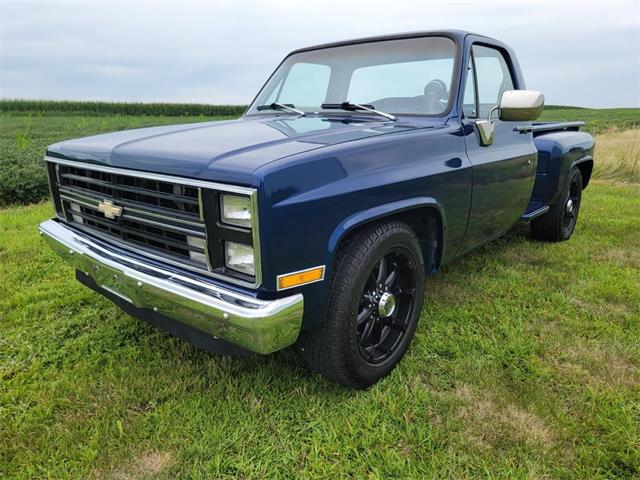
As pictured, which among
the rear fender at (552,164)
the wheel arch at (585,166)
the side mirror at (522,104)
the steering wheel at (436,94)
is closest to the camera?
the side mirror at (522,104)

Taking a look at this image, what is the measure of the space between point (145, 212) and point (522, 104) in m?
2.19

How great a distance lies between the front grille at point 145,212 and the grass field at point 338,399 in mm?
746

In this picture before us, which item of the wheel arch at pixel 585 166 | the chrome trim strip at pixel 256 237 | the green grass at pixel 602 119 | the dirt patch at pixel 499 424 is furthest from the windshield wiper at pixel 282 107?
the green grass at pixel 602 119

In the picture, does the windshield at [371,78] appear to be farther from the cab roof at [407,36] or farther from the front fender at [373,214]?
the front fender at [373,214]

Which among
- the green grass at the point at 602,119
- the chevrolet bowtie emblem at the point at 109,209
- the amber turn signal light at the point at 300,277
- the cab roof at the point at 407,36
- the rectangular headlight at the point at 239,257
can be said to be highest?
the cab roof at the point at 407,36

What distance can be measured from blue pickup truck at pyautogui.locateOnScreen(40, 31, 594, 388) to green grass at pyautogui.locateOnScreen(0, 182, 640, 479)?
0.98 ft

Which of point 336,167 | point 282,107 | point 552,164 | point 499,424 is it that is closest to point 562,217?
point 552,164

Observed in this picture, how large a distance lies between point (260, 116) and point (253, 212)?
1.75 meters

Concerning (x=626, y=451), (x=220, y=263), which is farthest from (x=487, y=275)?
(x=220, y=263)

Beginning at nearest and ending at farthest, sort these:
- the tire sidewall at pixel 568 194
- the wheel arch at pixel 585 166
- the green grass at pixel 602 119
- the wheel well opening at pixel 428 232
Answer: the wheel well opening at pixel 428 232
the tire sidewall at pixel 568 194
the wheel arch at pixel 585 166
the green grass at pixel 602 119

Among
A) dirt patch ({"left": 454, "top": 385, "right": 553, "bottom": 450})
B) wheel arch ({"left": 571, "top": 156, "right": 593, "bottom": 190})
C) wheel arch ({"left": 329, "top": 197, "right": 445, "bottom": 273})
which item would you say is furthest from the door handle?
wheel arch ({"left": 571, "top": 156, "right": 593, "bottom": 190})

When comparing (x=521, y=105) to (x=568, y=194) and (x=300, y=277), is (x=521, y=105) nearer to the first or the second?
(x=300, y=277)

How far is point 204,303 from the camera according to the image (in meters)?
1.85

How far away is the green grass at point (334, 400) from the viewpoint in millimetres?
1949
